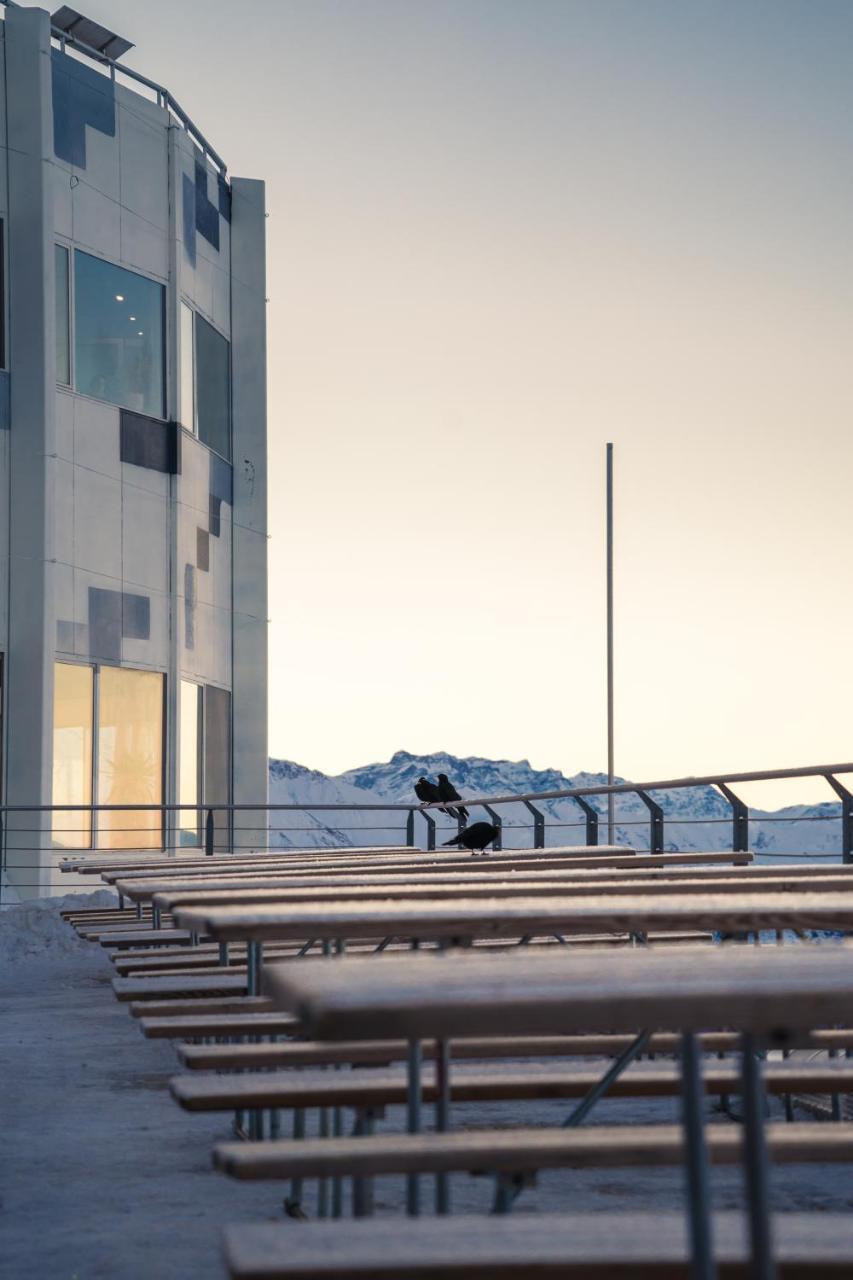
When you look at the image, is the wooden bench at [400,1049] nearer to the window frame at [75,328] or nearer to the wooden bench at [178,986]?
the wooden bench at [178,986]

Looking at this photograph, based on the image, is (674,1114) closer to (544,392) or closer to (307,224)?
(307,224)

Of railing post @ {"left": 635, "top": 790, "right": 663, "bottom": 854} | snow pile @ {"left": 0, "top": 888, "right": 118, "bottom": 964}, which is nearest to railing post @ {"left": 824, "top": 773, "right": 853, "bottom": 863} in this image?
railing post @ {"left": 635, "top": 790, "right": 663, "bottom": 854}

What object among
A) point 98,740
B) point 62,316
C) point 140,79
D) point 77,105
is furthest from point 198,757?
point 140,79

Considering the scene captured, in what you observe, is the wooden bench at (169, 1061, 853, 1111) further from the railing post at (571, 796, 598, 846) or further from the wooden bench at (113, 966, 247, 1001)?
the railing post at (571, 796, 598, 846)

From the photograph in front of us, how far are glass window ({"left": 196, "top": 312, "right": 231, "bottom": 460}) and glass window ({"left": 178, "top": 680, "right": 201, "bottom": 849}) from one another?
310cm

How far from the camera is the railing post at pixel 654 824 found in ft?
25.0

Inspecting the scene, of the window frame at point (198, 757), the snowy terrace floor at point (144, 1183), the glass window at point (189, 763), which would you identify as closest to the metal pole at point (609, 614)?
the window frame at point (198, 757)

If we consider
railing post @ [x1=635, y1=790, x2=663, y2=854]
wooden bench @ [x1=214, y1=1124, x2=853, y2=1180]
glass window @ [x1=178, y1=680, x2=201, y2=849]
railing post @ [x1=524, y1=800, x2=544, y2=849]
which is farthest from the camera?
glass window @ [x1=178, y1=680, x2=201, y2=849]

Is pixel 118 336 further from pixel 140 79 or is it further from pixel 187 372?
pixel 140 79

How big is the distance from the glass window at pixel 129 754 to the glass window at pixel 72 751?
0.15 metres

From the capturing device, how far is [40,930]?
43.1ft

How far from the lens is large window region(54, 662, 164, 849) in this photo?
1745cm

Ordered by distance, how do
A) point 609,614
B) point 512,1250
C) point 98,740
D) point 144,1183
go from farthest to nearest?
point 609,614, point 98,740, point 144,1183, point 512,1250

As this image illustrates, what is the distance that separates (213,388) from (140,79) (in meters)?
3.62
